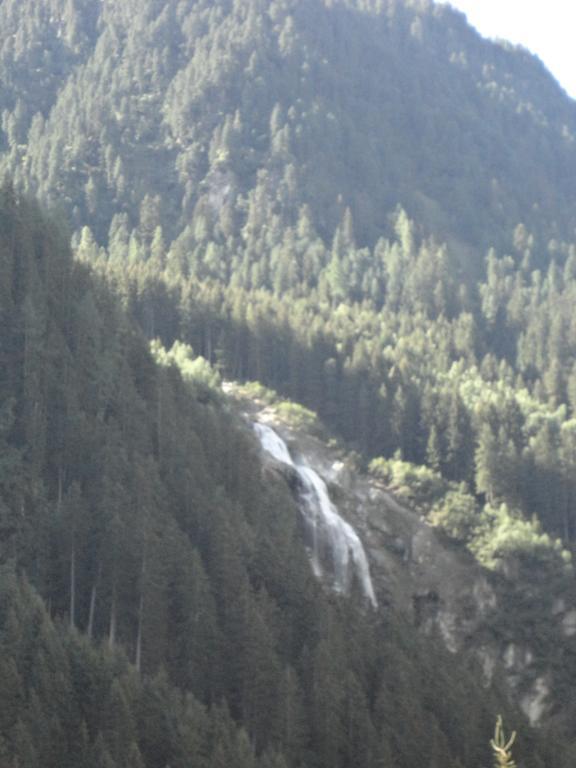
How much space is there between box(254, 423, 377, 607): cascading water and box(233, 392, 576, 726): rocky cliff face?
1.03m

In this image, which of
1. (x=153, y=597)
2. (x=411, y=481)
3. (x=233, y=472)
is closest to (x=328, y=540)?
(x=233, y=472)

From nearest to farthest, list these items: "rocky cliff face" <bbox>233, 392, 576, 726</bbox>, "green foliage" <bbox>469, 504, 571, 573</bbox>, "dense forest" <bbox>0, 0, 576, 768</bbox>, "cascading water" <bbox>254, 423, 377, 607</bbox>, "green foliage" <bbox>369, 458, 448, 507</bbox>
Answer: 1. "dense forest" <bbox>0, 0, 576, 768</bbox>
2. "cascading water" <bbox>254, 423, 377, 607</bbox>
3. "rocky cliff face" <bbox>233, 392, 576, 726</bbox>
4. "green foliage" <bbox>469, 504, 571, 573</bbox>
5. "green foliage" <bbox>369, 458, 448, 507</bbox>

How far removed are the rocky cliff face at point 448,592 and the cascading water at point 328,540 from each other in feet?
3.39

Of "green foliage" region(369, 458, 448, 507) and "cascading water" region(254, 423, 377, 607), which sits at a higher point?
"green foliage" region(369, 458, 448, 507)

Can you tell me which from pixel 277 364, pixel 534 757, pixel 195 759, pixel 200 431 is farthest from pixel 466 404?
pixel 195 759

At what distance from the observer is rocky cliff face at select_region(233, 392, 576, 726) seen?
102812 millimetres

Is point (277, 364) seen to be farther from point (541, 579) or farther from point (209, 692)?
point (209, 692)

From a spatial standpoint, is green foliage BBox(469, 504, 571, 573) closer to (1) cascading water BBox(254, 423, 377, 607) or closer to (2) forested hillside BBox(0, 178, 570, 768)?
(1) cascading water BBox(254, 423, 377, 607)

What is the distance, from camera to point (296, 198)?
19012 cm

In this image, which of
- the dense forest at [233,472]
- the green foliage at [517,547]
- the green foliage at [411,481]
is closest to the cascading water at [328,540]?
the dense forest at [233,472]

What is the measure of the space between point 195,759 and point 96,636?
15570 millimetres

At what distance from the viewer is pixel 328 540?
102000mm

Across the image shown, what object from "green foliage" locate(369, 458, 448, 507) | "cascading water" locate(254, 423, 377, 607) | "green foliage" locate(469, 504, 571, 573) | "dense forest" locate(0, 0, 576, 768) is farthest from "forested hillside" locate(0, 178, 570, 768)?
"green foliage" locate(469, 504, 571, 573)

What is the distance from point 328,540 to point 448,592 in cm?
984
